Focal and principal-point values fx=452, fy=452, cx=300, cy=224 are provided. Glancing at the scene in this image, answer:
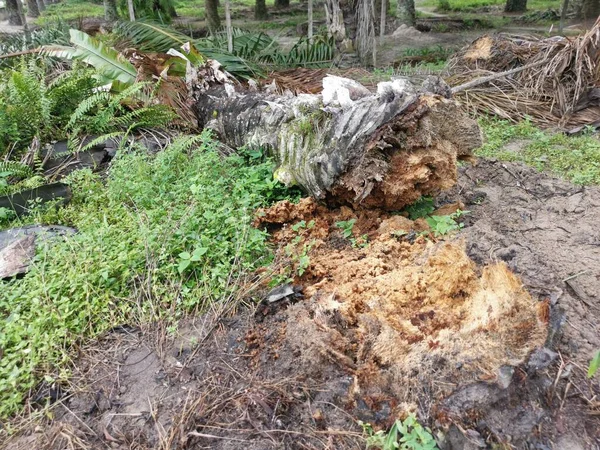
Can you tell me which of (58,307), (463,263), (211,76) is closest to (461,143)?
(463,263)

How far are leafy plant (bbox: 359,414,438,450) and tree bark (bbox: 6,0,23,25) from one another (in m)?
19.2

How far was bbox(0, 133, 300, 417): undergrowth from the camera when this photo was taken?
2.46 meters

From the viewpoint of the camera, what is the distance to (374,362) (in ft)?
6.81

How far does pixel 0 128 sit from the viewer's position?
4.56 metres

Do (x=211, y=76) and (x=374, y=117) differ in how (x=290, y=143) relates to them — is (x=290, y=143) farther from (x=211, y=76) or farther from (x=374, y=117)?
(x=211, y=76)

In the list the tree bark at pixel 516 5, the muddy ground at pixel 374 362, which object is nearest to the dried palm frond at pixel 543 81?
the muddy ground at pixel 374 362

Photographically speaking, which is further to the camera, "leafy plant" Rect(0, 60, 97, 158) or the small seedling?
"leafy plant" Rect(0, 60, 97, 158)

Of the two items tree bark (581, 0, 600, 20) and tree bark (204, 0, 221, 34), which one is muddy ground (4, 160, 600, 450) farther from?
tree bark (581, 0, 600, 20)

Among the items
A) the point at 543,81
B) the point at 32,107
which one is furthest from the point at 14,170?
the point at 543,81

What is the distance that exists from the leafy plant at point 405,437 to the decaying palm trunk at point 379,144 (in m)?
1.56

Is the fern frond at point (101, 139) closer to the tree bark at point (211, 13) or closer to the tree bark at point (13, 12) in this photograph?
the tree bark at point (211, 13)

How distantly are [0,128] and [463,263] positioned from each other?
15.1 ft

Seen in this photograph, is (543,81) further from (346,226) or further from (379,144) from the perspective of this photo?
(346,226)

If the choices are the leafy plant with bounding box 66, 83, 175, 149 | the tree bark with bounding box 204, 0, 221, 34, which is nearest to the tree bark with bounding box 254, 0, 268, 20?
the tree bark with bounding box 204, 0, 221, 34
